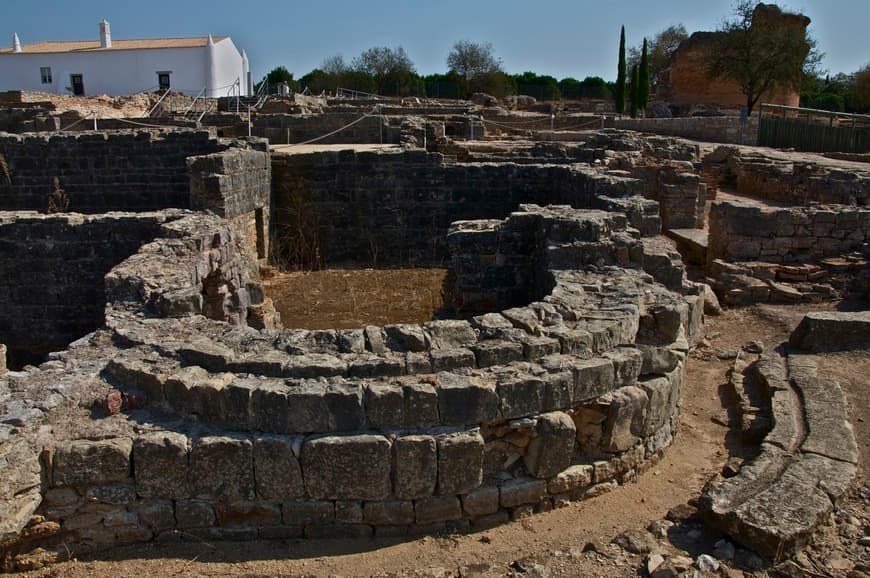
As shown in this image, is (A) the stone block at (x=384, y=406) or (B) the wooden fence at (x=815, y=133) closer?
(A) the stone block at (x=384, y=406)

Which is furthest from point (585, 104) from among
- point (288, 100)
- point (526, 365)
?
point (526, 365)

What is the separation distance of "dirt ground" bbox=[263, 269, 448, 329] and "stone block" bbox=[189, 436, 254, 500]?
4922 millimetres

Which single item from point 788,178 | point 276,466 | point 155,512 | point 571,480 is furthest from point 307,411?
point 788,178

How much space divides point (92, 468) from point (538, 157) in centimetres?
1160

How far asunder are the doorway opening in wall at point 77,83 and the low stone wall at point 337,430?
4954cm

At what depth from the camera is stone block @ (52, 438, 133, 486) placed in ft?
13.5

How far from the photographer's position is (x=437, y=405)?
168 inches

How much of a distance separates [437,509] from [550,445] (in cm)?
80

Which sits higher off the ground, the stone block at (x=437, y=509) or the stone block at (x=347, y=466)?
the stone block at (x=347, y=466)

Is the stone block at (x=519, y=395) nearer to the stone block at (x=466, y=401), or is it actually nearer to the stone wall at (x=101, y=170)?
the stone block at (x=466, y=401)

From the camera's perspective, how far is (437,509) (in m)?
4.38

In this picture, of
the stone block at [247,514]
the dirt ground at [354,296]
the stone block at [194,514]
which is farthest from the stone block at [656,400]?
the dirt ground at [354,296]

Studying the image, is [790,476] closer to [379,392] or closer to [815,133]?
[379,392]

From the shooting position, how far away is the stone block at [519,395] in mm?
4363
